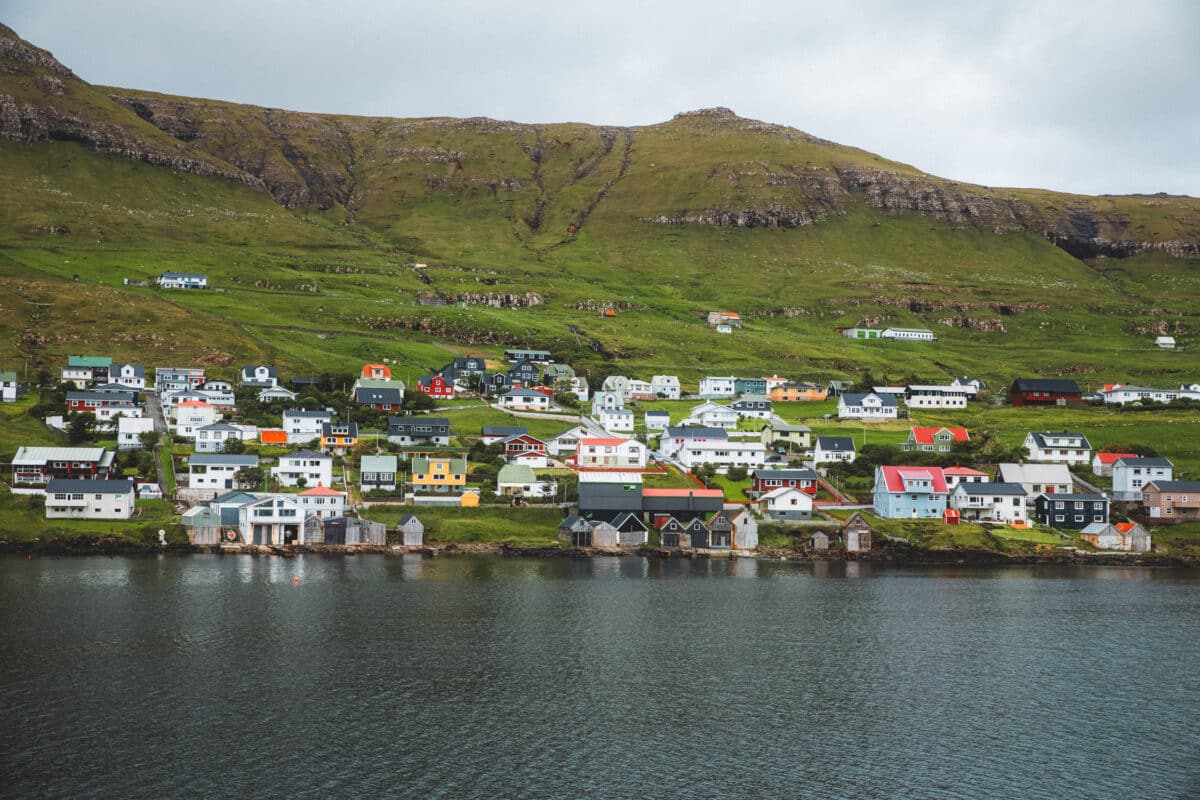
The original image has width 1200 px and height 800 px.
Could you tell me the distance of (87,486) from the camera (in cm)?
8194

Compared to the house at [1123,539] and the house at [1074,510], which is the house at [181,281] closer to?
the house at [1074,510]

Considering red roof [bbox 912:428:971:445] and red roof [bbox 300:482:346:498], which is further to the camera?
red roof [bbox 912:428:971:445]

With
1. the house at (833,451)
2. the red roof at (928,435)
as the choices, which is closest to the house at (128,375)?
the house at (833,451)

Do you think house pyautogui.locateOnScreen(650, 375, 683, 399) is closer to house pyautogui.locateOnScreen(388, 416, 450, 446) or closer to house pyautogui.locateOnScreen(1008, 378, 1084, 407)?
house pyautogui.locateOnScreen(388, 416, 450, 446)

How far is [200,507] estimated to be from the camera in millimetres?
82188

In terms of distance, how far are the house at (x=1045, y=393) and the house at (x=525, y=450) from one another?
7298cm

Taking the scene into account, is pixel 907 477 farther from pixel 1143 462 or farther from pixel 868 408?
pixel 868 408

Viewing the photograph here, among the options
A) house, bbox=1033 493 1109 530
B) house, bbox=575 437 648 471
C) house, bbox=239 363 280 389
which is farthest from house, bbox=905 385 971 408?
house, bbox=239 363 280 389

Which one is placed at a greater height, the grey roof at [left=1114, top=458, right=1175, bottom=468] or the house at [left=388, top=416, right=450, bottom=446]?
the house at [left=388, top=416, right=450, bottom=446]

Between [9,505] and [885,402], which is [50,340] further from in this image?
[885,402]

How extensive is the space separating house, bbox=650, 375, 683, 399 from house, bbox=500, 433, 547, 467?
42.3m

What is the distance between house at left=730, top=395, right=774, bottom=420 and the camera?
126431mm

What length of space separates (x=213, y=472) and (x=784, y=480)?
→ 5010 centimetres

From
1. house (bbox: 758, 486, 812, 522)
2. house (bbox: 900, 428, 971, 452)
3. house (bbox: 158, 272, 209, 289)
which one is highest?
house (bbox: 158, 272, 209, 289)
